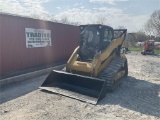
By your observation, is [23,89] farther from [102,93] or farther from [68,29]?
[68,29]

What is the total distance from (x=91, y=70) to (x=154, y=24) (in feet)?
131

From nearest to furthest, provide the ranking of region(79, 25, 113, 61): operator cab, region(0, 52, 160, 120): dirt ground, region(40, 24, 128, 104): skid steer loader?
region(0, 52, 160, 120): dirt ground < region(40, 24, 128, 104): skid steer loader < region(79, 25, 113, 61): operator cab

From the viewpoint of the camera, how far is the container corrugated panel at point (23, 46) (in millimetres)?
9188

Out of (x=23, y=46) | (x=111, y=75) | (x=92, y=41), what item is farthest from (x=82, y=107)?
(x=23, y=46)

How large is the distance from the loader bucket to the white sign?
3.62 metres

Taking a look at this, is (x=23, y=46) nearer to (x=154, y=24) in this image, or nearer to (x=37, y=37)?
(x=37, y=37)

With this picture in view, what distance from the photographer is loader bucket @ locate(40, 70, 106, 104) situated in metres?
6.39

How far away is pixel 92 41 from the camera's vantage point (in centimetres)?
794

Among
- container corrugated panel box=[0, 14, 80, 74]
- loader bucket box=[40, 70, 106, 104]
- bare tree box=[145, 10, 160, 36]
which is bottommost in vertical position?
loader bucket box=[40, 70, 106, 104]

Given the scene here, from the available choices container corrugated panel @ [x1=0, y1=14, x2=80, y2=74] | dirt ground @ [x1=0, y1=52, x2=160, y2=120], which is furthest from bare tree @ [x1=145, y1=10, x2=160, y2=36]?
dirt ground @ [x1=0, y1=52, x2=160, y2=120]

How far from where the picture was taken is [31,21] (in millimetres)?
10547

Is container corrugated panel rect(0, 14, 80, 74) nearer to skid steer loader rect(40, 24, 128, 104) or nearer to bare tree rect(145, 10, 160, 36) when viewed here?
skid steer loader rect(40, 24, 128, 104)

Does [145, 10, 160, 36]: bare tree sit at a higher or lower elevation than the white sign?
higher

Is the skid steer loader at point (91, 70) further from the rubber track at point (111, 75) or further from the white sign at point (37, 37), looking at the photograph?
the white sign at point (37, 37)
